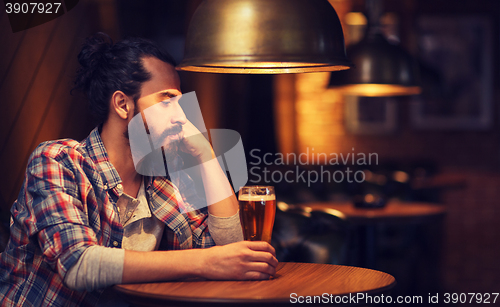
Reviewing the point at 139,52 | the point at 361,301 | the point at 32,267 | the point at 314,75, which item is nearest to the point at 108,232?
the point at 32,267

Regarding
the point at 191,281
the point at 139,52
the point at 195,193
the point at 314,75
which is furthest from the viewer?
the point at 314,75

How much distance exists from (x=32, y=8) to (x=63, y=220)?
39.1 inches

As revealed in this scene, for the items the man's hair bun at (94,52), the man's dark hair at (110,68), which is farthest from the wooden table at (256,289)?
the man's hair bun at (94,52)

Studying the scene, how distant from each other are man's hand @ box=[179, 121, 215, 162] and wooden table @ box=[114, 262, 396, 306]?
1.57ft

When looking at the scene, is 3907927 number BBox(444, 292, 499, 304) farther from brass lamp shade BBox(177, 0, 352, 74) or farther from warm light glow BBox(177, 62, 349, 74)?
brass lamp shade BBox(177, 0, 352, 74)

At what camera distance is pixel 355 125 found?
17.2ft

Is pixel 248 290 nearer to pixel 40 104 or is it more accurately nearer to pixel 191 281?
pixel 191 281

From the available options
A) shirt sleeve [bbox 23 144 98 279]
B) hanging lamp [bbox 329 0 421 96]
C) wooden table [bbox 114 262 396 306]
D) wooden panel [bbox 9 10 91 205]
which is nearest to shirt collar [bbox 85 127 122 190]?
shirt sleeve [bbox 23 144 98 279]

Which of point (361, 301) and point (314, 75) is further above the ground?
point (314, 75)

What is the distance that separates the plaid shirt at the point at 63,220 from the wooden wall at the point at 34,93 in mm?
452

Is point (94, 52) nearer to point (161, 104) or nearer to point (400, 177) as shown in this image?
point (161, 104)

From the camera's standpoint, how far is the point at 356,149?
526cm

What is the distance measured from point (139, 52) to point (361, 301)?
93 cm

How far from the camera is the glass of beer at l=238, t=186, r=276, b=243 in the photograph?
1252 mm
